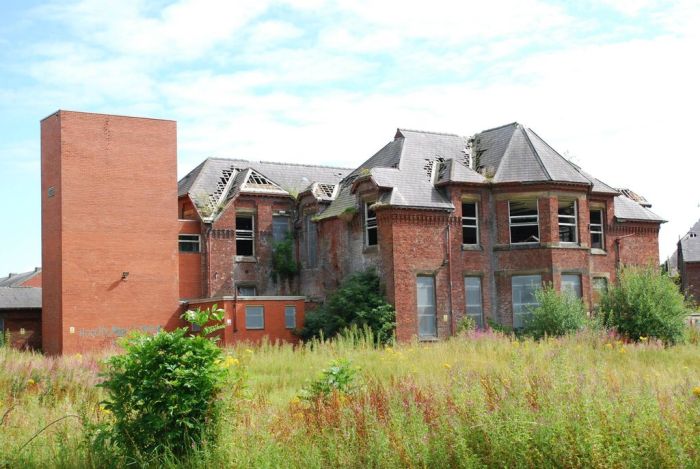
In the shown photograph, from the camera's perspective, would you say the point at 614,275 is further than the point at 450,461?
Yes


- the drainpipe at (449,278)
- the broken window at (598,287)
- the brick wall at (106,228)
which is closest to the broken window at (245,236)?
the brick wall at (106,228)

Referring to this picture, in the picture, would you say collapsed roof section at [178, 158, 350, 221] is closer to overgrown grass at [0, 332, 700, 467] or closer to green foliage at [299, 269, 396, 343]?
green foliage at [299, 269, 396, 343]

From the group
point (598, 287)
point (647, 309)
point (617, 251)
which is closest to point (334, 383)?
point (647, 309)

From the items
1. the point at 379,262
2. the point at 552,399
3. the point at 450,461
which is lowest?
the point at 450,461

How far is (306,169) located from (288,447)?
3343 centimetres

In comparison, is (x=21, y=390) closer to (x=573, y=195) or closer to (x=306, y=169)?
(x=573, y=195)

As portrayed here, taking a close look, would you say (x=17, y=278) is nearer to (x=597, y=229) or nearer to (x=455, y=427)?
(x=597, y=229)

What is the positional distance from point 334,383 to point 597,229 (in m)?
28.0

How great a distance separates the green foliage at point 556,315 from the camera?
95.8 ft

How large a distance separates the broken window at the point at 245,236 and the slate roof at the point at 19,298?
9.58 m

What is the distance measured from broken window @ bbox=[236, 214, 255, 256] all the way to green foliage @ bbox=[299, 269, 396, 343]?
616 cm

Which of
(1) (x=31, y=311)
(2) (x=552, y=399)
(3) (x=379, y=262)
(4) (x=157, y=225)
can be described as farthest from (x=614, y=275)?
(2) (x=552, y=399)

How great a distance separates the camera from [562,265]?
3356 cm

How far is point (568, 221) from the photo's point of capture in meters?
34.8
